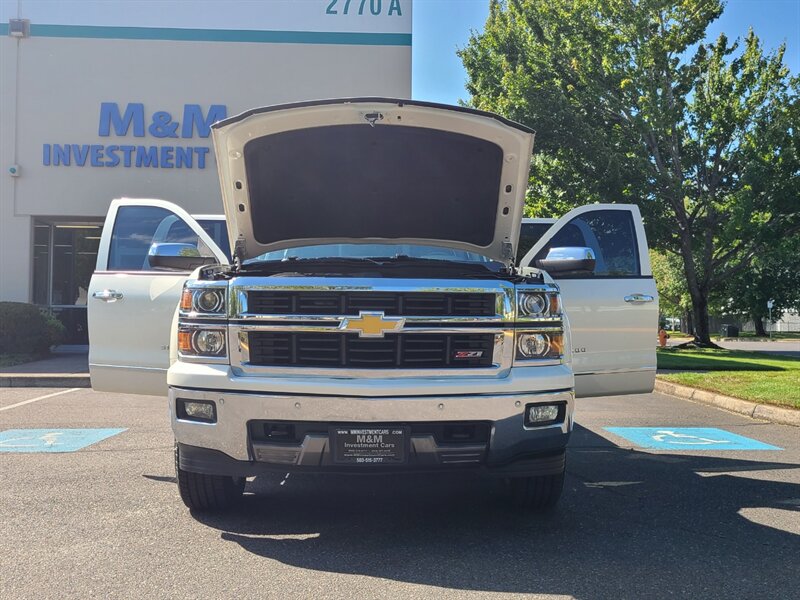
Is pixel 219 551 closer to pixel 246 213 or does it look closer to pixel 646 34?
pixel 246 213

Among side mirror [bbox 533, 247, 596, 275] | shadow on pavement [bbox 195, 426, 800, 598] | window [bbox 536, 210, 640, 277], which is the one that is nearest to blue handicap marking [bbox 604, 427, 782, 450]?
shadow on pavement [bbox 195, 426, 800, 598]

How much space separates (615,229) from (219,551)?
3.93 m

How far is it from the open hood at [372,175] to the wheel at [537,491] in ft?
4.89

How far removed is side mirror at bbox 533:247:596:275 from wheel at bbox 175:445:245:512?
252cm

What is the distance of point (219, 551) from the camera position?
13.1ft

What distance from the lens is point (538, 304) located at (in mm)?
4238

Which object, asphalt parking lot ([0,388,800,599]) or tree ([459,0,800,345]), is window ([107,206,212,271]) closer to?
asphalt parking lot ([0,388,800,599])

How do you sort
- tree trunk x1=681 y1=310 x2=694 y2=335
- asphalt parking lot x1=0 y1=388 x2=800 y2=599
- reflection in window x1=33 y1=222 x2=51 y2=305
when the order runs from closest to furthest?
asphalt parking lot x1=0 y1=388 x2=800 y2=599 < reflection in window x1=33 y1=222 x2=51 y2=305 < tree trunk x1=681 y1=310 x2=694 y2=335

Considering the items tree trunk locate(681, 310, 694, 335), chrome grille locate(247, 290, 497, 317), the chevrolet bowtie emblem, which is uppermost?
chrome grille locate(247, 290, 497, 317)

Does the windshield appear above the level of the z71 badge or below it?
above

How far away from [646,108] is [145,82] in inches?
482

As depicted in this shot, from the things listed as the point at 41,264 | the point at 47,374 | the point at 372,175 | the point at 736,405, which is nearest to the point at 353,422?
the point at 372,175

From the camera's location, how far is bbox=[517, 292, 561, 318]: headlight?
4188 millimetres

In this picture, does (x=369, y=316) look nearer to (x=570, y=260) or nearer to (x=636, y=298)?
(x=570, y=260)
